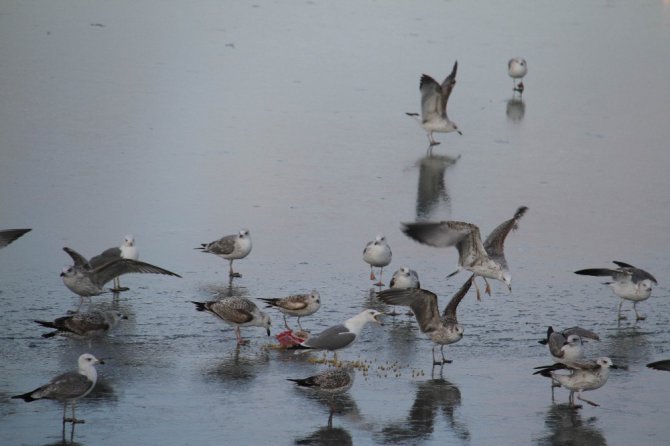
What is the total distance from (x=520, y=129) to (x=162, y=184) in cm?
713

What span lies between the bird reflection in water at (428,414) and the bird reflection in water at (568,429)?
2.30ft

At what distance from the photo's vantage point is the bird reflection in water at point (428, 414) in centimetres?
938

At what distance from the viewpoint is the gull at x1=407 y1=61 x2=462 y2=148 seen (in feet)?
64.6

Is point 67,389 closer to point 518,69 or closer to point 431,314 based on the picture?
point 431,314

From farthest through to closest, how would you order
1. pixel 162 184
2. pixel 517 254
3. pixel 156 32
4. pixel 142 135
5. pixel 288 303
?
pixel 156 32, pixel 142 135, pixel 162 184, pixel 517 254, pixel 288 303

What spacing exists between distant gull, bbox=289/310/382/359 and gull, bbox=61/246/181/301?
201cm

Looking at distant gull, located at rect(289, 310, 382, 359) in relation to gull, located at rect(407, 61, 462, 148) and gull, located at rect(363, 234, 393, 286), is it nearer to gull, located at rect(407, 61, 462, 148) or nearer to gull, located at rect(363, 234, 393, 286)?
gull, located at rect(363, 234, 393, 286)

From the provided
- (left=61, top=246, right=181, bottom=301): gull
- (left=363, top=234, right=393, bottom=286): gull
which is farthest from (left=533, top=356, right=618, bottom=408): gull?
(left=61, top=246, right=181, bottom=301): gull

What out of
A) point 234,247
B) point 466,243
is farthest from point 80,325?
point 466,243

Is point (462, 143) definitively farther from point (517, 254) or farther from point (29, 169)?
point (29, 169)

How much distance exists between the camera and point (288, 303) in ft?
39.3

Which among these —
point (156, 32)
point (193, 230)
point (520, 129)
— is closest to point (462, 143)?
point (520, 129)

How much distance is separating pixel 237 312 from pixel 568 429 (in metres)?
3.49

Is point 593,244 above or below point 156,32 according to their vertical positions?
below
